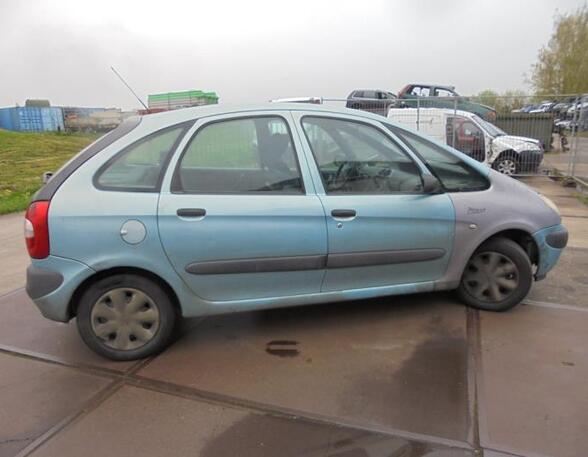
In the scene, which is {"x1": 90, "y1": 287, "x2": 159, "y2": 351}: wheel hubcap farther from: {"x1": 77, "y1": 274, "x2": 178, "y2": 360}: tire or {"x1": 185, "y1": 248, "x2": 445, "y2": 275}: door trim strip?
{"x1": 185, "y1": 248, "x2": 445, "y2": 275}: door trim strip

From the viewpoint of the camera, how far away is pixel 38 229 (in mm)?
2855

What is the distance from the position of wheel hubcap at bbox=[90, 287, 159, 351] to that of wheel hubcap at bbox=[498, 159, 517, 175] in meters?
10.0

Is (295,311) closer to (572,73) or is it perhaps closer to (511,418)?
(511,418)

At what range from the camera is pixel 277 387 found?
9.18ft

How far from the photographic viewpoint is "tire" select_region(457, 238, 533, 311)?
3.62 metres

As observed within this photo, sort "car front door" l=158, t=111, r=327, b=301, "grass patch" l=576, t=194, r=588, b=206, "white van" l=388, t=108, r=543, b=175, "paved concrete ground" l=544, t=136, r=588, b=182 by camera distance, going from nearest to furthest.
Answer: "car front door" l=158, t=111, r=327, b=301
"grass patch" l=576, t=194, r=588, b=206
"paved concrete ground" l=544, t=136, r=588, b=182
"white van" l=388, t=108, r=543, b=175

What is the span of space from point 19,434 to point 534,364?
9.97ft

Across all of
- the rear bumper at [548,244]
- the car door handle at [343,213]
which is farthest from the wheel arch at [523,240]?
the car door handle at [343,213]

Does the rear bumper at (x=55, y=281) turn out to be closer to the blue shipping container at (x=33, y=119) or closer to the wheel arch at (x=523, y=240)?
the wheel arch at (x=523, y=240)

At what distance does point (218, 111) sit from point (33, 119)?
1341 inches

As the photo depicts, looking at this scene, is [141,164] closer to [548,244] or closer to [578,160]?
[548,244]

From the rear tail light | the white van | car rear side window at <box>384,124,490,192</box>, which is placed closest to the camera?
the rear tail light

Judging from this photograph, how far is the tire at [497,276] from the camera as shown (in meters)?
3.62

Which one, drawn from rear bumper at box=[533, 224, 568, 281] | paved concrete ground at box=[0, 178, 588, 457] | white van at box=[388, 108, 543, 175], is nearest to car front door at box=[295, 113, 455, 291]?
paved concrete ground at box=[0, 178, 588, 457]
